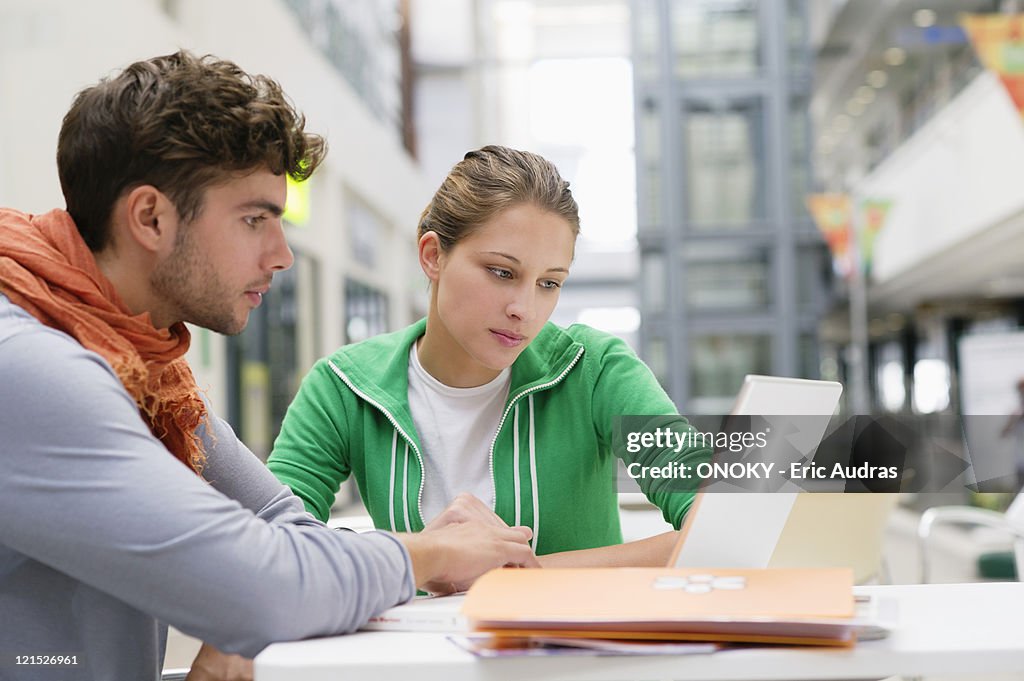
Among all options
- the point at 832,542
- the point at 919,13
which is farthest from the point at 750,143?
the point at 832,542

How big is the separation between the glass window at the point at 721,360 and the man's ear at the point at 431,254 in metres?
14.3

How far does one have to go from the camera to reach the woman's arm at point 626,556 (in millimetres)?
1487

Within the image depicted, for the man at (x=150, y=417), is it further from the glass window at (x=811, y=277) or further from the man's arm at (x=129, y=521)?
the glass window at (x=811, y=277)

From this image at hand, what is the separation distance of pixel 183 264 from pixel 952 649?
0.85m

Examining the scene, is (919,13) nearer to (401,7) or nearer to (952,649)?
(401,7)

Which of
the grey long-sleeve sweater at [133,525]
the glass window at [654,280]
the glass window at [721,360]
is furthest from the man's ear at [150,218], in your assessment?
the glass window at [654,280]

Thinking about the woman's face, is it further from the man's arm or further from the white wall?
the white wall

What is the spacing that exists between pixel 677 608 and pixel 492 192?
903 mm

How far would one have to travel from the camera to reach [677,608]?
0.94 metres

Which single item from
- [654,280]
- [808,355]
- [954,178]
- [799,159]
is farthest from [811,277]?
[954,178]

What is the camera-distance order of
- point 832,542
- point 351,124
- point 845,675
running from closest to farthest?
point 845,675
point 832,542
point 351,124

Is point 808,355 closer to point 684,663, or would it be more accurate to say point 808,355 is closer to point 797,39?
point 797,39

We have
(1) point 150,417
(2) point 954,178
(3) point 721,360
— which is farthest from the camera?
(3) point 721,360

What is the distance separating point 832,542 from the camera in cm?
302
